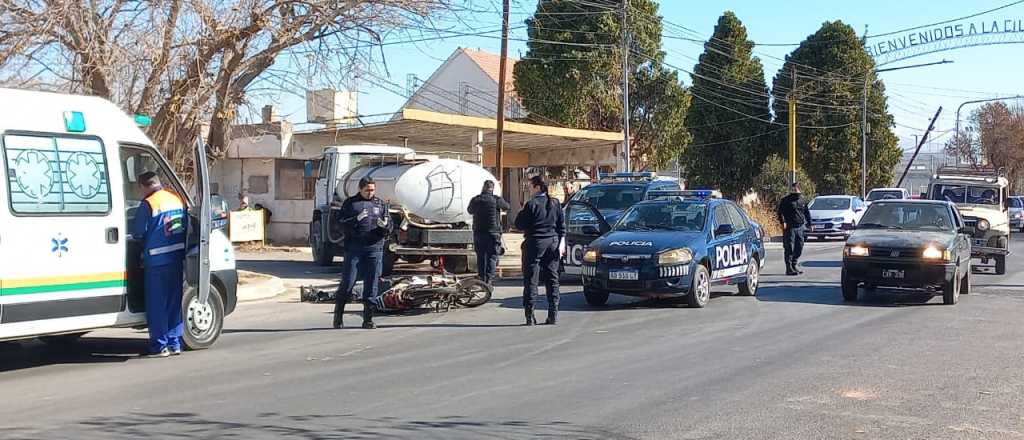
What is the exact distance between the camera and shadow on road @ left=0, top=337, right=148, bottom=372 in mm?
9727

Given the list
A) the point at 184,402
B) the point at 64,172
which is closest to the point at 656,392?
the point at 184,402

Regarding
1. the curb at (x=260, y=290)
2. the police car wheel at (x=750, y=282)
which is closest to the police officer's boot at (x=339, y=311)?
the curb at (x=260, y=290)

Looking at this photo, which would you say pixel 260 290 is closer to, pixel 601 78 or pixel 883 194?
pixel 601 78

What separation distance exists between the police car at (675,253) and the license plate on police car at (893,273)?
1.95 m

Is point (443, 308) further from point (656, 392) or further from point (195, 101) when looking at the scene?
point (656, 392)

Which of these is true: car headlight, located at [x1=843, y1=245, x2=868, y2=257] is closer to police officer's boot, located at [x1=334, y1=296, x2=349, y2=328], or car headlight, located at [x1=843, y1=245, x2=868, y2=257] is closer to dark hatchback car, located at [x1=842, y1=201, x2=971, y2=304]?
dark hatchback car, located at [x1=842, y1=201, x2=971, y2=304]

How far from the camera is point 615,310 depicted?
13.8 meters

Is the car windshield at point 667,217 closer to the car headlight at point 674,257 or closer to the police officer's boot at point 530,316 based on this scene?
the car headlight at point 674,257

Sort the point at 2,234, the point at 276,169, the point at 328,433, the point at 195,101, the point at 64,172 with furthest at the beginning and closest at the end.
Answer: the point at 276,169, the point at 195,101, the point at 64,172, the point at 2,234, the point at 328,433

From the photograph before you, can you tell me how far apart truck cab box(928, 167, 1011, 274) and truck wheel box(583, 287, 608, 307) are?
847 centimetres

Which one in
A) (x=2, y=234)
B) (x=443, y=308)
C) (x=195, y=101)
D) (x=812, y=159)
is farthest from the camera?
(x=812, y=159)

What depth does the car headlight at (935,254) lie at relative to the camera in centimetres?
1434

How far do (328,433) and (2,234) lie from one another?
3.65 m

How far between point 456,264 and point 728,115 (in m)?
38.8
